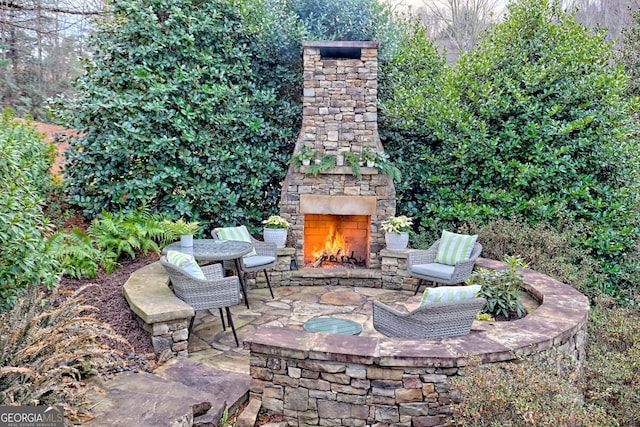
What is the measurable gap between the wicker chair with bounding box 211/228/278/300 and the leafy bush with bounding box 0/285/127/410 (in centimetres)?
289

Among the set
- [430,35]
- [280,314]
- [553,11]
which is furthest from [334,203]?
[430,35]

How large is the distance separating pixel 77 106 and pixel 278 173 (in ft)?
12.4

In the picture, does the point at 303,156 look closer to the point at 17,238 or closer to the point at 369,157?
the point at 369,157

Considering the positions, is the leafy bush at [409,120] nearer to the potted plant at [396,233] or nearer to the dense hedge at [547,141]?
the dense hedge at [547,141]

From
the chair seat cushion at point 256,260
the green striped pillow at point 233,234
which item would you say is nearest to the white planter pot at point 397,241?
the chair seat cushion at point 256,260

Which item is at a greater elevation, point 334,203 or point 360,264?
point 334,203

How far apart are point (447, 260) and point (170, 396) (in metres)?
4.63

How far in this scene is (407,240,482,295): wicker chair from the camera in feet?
20.6

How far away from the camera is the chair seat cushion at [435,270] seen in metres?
6.37

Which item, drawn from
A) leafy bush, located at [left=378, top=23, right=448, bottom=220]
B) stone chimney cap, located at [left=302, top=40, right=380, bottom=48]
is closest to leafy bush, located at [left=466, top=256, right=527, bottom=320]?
leafy bush, located at [left=378, top=23, right=448, bottom=220]

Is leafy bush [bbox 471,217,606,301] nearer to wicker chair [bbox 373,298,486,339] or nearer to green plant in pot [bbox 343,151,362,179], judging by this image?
green plant in pot [bbox 343,151,362,179]

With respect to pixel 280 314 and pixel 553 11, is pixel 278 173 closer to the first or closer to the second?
pixel 280 314

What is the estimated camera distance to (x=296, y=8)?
9.05m

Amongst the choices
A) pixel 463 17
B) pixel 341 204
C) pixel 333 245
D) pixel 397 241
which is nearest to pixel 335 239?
pixel 333 245
